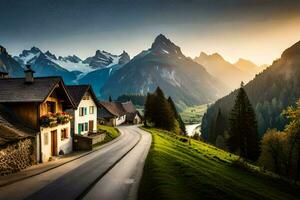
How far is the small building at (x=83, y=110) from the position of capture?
190 feet

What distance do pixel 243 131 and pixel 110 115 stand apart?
45.0 m

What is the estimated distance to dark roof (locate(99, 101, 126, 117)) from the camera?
350 ft

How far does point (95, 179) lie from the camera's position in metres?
26.8

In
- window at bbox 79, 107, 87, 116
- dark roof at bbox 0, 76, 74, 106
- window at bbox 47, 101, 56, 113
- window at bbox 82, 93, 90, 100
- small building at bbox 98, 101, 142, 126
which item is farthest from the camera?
small building at bbox 98, 101, 142, 126

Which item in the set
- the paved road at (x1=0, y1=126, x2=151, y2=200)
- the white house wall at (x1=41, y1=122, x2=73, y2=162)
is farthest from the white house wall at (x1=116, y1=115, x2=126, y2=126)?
the paved road at (x1=0, y1=126, x2=151, y2=200)

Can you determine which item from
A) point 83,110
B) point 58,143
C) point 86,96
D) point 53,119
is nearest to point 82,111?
point 83,110

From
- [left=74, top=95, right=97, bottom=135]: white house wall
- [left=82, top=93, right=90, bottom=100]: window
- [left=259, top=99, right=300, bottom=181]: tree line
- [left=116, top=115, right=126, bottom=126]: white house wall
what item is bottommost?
[left=259, top=99, right=300, bottom=181]: tree line

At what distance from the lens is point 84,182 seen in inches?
1014

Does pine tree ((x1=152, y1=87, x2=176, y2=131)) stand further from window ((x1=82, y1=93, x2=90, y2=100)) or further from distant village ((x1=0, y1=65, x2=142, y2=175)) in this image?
distant village ((x1=0, y1=65, x2=142, y2=175))

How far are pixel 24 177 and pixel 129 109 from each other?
107953mm

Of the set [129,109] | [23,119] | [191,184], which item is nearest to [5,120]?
[23,119]

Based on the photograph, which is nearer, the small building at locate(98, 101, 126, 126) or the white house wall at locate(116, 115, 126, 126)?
the small building at locate(98, 101, 126, 126)

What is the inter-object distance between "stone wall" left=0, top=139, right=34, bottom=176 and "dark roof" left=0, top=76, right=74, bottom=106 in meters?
Answer: 5.64

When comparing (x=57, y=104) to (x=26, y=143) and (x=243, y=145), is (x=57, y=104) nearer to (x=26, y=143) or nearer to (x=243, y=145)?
(x=26, y=143)
